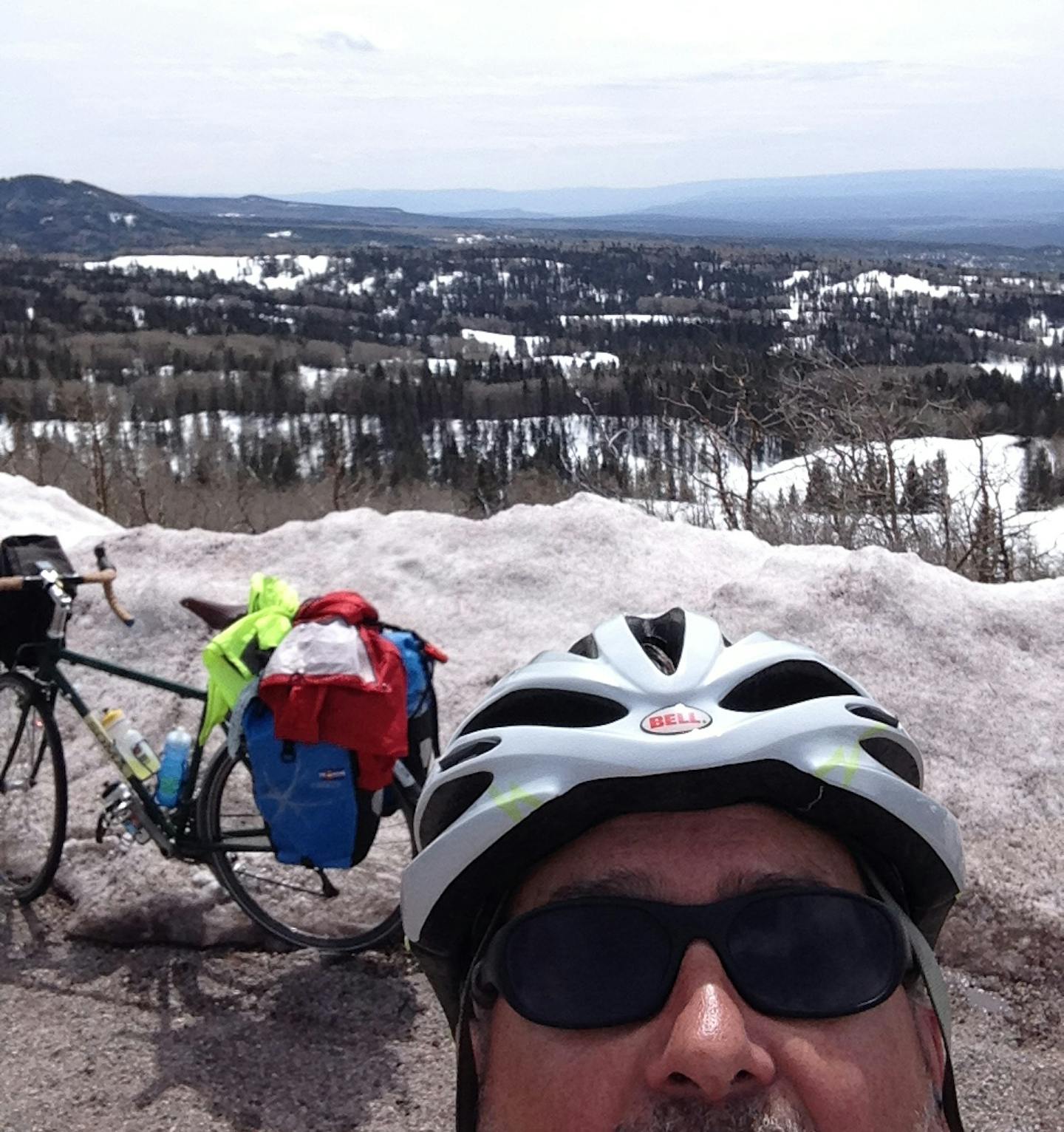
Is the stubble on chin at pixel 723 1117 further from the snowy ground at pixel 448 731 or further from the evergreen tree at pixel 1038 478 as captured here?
the evergreen tree at pixel 1038 478

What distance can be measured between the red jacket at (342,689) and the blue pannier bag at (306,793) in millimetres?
51

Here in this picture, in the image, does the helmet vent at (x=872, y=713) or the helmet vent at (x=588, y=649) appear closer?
the helmet vent at (x=872, y=713)

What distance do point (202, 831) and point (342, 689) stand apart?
3.41 ft

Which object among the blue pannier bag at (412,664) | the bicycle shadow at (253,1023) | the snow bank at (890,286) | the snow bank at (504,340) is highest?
the snow bank at (890,286)

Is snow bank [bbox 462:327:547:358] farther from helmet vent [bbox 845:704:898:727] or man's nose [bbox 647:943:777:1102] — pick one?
man's nose [bbox 647:943:777:1102]

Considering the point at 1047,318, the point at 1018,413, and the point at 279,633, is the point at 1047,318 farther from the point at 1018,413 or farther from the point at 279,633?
the point at 279,633

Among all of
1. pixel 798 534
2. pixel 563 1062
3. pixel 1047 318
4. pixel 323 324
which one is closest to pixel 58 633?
pixel 563 1062

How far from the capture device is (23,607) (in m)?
3.88

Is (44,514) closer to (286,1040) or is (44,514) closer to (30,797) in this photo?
(30,797)

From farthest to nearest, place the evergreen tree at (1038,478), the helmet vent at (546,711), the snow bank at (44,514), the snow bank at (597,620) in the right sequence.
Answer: the evergreen tree at (1038,478) → the snow bank at (44,514) → the snow bank at (597,620) → the helmet vent at (546,711)

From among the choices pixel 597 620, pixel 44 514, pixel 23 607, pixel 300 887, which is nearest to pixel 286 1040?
pixel 300 887

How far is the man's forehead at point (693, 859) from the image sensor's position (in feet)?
4.68

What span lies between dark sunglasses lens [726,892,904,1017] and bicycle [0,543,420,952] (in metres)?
2.16

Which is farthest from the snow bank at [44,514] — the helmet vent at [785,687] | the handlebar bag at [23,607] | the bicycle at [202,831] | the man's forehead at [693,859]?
the man's forehead at [693,859]
